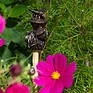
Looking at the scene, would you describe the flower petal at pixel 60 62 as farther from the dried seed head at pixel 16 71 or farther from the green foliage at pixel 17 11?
the green foliage at pixel 17 11

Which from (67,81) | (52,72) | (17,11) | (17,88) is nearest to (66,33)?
(17,11)

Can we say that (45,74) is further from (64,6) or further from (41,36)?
(64,6)

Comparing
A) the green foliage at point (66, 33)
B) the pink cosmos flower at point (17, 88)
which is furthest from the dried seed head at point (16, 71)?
the green foliage at point (66, 33)

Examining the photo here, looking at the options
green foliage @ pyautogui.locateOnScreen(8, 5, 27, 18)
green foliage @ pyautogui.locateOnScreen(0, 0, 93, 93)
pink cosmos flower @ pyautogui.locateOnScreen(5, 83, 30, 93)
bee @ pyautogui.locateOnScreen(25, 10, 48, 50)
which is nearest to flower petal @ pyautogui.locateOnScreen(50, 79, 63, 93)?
pink cosmos flower @ pyautogui.locateOnScreen(5, 83, 30, 93)

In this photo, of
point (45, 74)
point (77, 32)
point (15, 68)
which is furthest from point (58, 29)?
point (15, 68)

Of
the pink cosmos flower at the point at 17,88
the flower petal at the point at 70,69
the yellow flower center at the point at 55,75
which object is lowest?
the yellow flower center at the point at 55,75

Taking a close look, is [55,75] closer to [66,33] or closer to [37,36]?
[37,36]

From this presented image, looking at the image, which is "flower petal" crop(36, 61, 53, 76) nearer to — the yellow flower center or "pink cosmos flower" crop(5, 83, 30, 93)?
the yellow flower center
